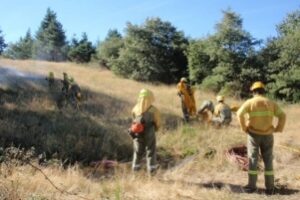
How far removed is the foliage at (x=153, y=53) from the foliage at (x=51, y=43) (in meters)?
24.4

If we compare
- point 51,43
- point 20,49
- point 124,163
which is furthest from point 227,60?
point 20,49

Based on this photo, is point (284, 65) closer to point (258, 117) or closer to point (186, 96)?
point (186, 96)

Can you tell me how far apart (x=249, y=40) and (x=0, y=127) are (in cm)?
2650

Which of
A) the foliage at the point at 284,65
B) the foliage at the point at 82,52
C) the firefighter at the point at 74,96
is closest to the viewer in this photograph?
the firefighter at the point at 74,96

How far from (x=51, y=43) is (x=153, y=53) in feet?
94.4

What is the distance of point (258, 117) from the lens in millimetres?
8992

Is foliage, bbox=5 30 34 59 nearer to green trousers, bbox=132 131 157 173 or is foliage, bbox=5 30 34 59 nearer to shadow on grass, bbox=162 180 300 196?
green trousers, bbox=132 131 157 173

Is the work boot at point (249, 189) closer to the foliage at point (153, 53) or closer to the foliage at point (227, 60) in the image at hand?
the foliage at point (227, 60)

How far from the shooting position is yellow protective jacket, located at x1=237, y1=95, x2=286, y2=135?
898cm

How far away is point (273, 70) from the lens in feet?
119

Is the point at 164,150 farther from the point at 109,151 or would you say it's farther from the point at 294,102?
the point at 294,102

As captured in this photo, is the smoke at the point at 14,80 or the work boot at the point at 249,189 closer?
the work boot at the point at 249,189

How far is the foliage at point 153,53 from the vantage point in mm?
43781

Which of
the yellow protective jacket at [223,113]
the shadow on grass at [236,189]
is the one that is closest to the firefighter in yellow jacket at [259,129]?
the shadow on grass at [236,189]
